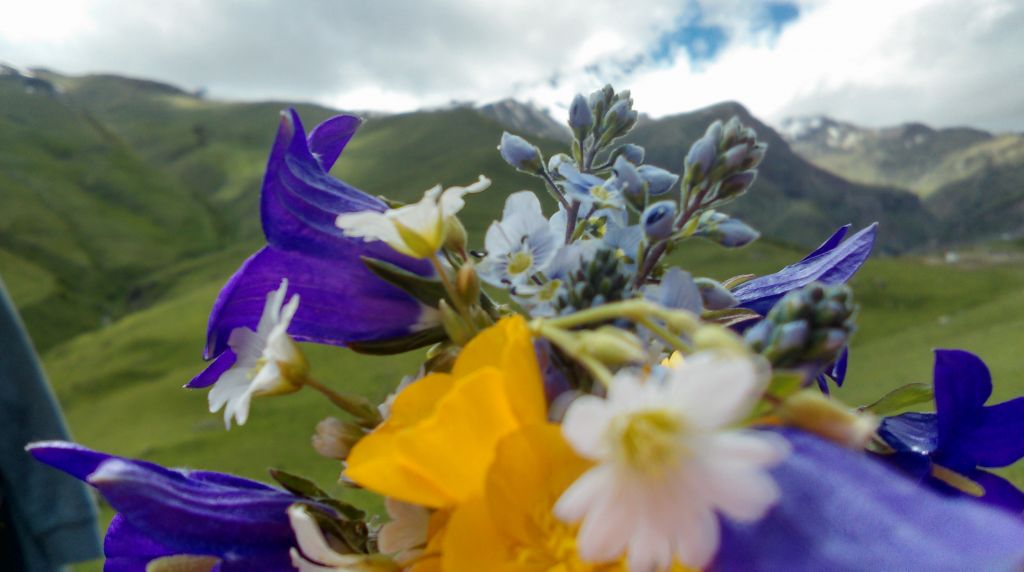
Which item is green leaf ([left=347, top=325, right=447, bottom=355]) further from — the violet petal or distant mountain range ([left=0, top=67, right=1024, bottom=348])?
distant mountain range ([left=0, top=67, right=1024, bottom=348])

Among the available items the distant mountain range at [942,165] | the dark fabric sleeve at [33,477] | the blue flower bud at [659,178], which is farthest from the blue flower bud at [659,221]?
the distant mountain range at [942,165]

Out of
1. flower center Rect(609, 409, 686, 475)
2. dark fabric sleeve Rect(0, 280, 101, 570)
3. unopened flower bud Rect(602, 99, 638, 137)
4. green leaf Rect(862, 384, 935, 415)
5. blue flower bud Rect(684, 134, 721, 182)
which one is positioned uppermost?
unopened flower bud Rect(602, 99, 638, 137)

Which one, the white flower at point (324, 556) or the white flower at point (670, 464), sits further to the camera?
the white flower at point (324, 556)

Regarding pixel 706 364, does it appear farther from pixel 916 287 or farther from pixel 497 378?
pixel 916 287

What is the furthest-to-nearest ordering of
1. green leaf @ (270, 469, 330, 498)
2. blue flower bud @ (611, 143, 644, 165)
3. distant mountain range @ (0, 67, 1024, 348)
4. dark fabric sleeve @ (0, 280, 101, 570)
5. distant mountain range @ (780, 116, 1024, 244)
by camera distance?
distant mountain range @ (780, 116, 1024, 244) < distant mountain range @ (0, 67, 1024, 348) < dark fabric sleeve @ (0, 280, 101, 570) < blue flower bud @ (611, 143, 644, 165) < green leaf @ (270, 469, 330, 498)

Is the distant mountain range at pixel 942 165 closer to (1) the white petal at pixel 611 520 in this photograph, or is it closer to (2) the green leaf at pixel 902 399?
(2) the green leaf at pixel 902 399

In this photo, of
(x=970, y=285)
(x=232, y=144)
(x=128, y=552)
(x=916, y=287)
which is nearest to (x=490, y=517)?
(x=128, y=552)

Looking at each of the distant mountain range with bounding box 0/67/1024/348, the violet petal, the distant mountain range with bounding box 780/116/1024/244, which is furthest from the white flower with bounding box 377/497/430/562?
the distant mountain range with bounding box 780/116/1024/244
